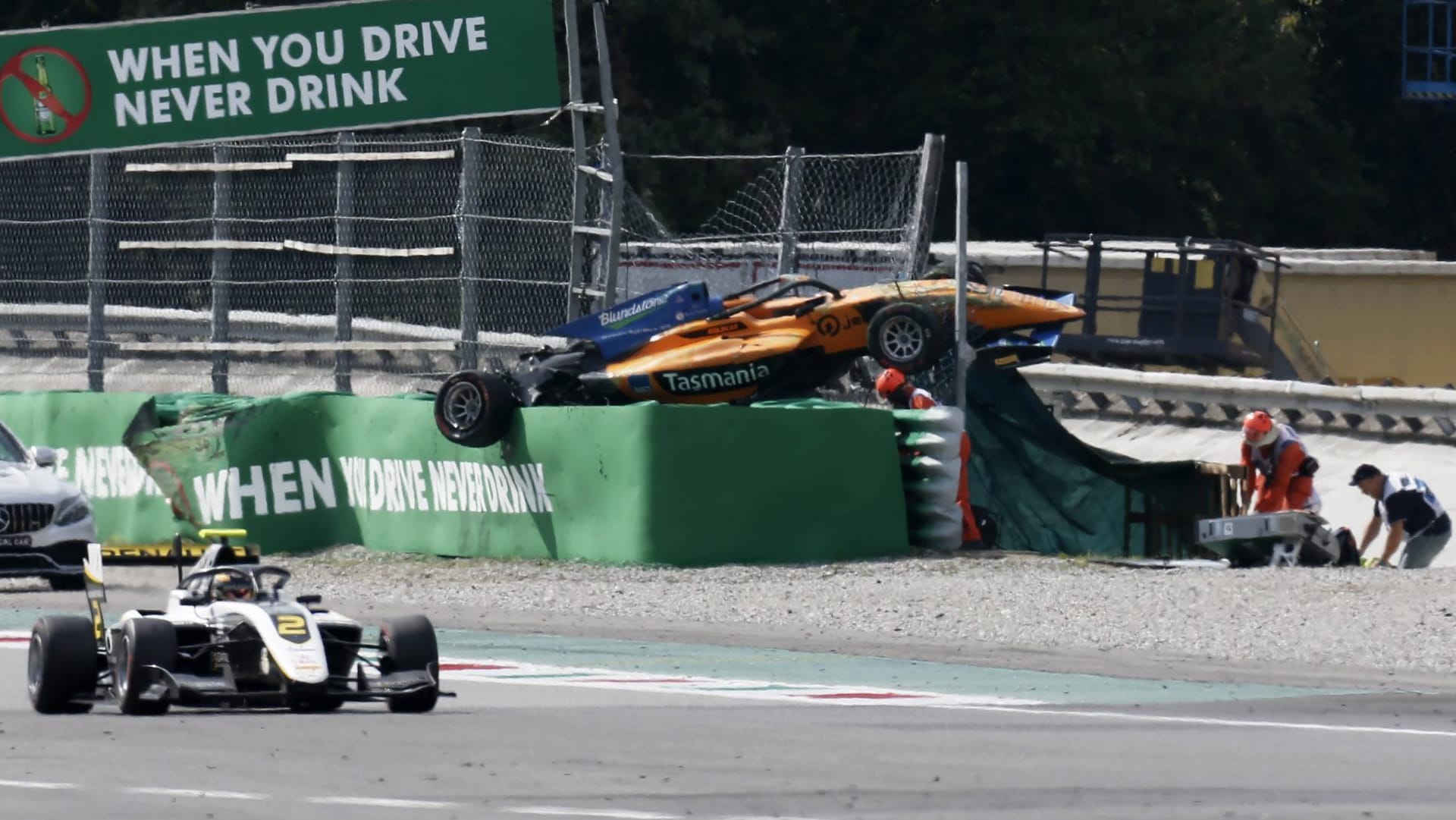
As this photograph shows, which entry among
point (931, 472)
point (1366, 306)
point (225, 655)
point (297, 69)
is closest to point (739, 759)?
point (225, 655)

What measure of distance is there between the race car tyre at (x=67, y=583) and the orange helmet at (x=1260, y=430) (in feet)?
26.2

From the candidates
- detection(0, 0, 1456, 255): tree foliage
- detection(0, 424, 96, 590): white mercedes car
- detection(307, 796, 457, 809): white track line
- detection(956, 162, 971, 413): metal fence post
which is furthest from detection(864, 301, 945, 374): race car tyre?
detection(0, 0, 1456, 255): tree foliage

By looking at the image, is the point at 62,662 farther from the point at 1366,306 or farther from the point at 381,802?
the point at 1366,306

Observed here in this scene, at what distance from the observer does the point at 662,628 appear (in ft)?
45.3

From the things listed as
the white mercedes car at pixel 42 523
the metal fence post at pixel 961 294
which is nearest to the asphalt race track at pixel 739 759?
the white mercedes car at pixel 42 523

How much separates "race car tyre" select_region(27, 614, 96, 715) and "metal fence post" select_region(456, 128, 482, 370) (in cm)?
774

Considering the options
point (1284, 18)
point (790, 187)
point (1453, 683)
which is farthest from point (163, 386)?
point (1284, 18)

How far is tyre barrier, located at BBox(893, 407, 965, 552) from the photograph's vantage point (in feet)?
53.7

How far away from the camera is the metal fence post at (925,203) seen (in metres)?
16.5

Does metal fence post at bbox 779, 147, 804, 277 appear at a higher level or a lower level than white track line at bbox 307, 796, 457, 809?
higher

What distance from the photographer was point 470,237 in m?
17.2

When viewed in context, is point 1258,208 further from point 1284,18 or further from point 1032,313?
point 1032,313

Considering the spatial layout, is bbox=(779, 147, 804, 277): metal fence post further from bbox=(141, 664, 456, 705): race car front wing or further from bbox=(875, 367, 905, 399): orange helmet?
bbox=(141, 664, 456, 705): race car front wing

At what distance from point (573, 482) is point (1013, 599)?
328 centimetres
